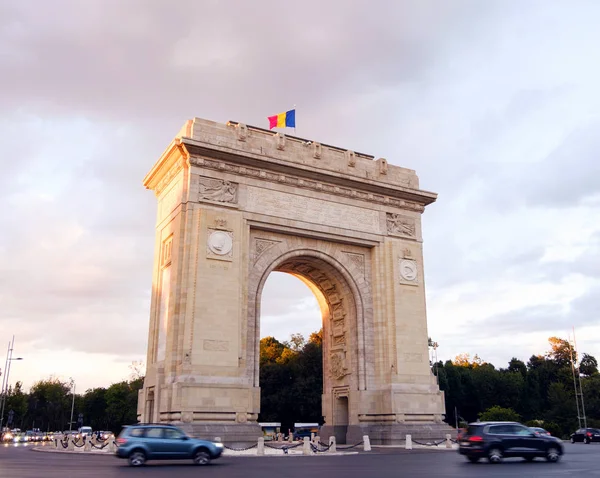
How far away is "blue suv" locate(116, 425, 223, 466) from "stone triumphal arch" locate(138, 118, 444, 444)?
20.0ft

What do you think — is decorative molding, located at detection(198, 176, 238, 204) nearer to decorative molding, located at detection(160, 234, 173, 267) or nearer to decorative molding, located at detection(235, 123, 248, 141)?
decorative molding, located at detection(235, 123, 248, 141)

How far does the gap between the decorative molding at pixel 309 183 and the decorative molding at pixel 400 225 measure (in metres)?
0.64

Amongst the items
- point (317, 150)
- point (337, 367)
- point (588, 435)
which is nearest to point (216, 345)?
point (337, 367)

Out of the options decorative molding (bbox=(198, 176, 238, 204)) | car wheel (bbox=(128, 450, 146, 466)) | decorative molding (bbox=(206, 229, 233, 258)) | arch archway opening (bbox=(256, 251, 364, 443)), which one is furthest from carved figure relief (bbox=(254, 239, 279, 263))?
car wheel (bbox=(128, 450, 146, 466))

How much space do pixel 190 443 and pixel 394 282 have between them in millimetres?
16883

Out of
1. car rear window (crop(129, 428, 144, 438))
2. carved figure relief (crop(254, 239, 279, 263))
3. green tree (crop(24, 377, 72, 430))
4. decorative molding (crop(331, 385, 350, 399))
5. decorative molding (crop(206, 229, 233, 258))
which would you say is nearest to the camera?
car rear window (crop(129, 428, 144, 438))

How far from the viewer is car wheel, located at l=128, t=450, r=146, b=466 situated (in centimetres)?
1706

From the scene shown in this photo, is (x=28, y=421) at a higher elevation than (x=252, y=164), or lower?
lower

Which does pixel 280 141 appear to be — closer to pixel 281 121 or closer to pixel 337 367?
pixel 281 121

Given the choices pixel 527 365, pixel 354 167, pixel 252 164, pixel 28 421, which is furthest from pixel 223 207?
pixel 28 421

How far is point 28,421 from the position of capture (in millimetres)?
106500

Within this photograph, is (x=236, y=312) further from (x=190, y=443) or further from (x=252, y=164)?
(x=190, y=443)

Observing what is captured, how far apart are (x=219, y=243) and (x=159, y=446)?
11609 millimetres

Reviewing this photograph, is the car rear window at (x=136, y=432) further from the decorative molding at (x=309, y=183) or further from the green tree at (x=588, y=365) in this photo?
the green tree at (x=588, y=365)
